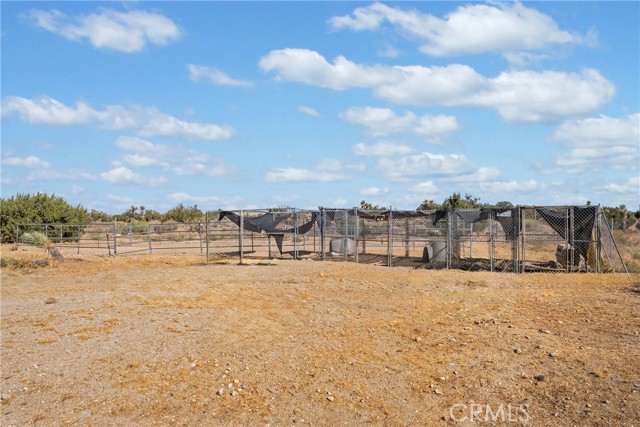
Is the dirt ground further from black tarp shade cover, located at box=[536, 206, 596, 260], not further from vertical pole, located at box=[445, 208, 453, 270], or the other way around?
vertical pole, located at box=[445, 208, 453, 270]

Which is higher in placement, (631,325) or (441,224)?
(441,224)

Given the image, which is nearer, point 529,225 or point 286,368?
point 286,368

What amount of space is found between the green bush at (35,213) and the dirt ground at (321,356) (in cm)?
3107

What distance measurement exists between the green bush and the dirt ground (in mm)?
31074

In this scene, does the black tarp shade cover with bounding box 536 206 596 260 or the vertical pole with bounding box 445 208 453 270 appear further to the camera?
the vertical pole with bounding box 445 208 453 270

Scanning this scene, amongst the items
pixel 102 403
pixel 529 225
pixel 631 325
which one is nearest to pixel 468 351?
pixel 631 325

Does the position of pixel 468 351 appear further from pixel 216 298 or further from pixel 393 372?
pixel 216 298

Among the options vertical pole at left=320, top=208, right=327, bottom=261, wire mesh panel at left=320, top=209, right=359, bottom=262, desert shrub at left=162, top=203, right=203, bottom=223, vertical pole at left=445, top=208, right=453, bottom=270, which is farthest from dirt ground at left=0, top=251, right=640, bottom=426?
desert shrub at left=162, top=203, right=203, bottom=223

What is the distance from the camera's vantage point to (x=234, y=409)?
271 inches

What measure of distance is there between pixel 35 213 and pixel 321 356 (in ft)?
140

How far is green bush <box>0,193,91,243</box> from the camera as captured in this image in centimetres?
4334

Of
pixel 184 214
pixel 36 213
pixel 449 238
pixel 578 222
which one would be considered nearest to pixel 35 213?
pixel 36 213

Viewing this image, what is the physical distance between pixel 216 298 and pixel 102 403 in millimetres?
7374

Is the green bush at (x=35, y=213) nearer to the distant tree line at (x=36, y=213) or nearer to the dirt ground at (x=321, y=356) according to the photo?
the distant tree line at (x=36, y=213)
